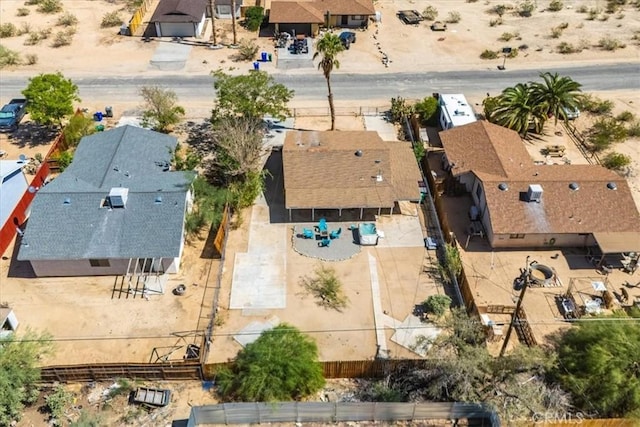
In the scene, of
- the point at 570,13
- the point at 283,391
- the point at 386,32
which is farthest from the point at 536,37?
the point at 283,391

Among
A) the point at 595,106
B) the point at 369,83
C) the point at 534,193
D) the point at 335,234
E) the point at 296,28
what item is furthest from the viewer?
the point at 296,28

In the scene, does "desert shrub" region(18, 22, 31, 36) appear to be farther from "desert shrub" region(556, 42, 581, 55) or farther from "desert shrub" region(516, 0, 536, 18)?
"desert shrub" region(556, 42, 581, 55)

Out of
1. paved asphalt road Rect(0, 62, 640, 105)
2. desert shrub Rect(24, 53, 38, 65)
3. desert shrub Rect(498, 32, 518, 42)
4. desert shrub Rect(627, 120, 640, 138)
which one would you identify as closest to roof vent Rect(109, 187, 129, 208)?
paved asphalt road Rect(0, 62, 640, 105)

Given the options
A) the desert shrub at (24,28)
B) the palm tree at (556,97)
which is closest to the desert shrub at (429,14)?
the palm tree at (556,97)

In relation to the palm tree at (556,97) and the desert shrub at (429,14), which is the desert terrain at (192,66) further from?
the palm tree at (556,97)

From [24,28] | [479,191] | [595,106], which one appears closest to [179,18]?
[24,28]

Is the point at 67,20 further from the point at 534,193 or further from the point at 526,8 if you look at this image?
the point at 534,193

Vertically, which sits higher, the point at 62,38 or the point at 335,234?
the point at 62,38
